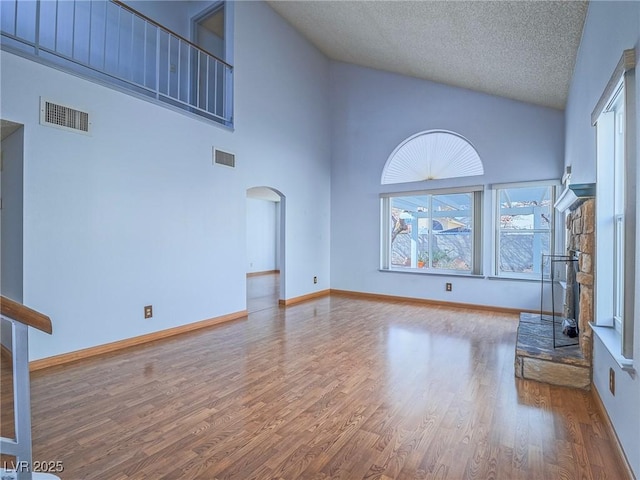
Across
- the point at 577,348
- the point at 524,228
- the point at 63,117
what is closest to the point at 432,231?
the point at 524,228

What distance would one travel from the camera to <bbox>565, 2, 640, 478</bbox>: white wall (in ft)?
5.01

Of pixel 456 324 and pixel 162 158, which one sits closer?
pixel 162 158

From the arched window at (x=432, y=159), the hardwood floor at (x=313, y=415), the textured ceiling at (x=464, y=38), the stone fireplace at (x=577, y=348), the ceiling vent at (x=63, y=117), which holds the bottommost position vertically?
the hardwood floor at (x=313, y=415)

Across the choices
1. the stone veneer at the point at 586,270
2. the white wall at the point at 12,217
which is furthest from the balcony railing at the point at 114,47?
the stone veneer at the point at 586,270

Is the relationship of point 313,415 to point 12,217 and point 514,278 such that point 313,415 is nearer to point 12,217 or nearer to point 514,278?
point 12,217

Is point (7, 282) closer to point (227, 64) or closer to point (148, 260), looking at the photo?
point (148, 260)

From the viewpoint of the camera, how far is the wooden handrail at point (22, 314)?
36.4 inches

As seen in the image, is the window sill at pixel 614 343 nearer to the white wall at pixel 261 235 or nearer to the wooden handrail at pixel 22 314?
the wooden handrail at pixel 22 314

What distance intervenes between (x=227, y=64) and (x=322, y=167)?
2.58 metres

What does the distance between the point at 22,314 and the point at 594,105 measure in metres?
3.43

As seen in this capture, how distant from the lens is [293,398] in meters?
2.34

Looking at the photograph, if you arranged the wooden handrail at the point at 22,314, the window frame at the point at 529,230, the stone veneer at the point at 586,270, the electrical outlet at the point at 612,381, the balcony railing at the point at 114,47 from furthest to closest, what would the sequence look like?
the window frame at the point at 529,230
the balcony railing at the point at 114,47
the stone veneer at the point at 586,270
the electrical outlet at the point at 612,381
the wooden handrail at the point at 22,314

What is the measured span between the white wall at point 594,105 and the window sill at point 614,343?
62 millimetres

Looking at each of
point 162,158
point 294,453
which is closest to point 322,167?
point 162,158
